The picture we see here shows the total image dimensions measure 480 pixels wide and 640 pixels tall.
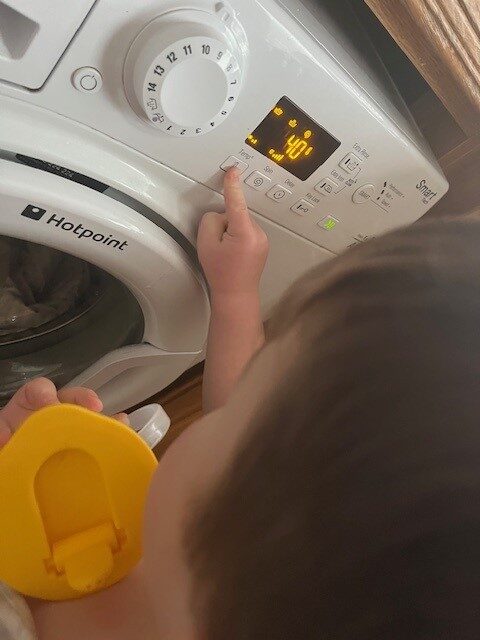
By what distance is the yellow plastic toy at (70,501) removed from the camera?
51 cm

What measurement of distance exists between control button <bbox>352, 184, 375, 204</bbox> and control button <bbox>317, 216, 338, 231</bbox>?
0.10 feet

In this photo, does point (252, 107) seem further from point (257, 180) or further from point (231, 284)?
point (231, 284)

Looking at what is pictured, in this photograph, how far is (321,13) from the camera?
1.75 feet

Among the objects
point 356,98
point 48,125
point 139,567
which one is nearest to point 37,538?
point 139,567

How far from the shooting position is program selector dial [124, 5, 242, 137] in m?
0.41

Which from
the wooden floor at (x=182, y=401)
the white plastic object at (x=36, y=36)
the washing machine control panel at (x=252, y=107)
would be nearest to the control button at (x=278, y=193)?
the washing machine control panel at (x=252, y=107)

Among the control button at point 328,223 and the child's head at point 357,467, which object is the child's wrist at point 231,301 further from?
the child's head at point 357,467

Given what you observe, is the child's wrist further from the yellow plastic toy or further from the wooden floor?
the wooden floor

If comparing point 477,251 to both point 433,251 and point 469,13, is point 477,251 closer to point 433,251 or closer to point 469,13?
point 433,251

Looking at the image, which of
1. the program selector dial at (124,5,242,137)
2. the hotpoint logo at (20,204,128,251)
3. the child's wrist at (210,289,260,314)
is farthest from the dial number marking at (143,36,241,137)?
the child's wrist at (210,289,260,314)

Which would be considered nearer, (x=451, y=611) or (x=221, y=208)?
(x=451, y=611)

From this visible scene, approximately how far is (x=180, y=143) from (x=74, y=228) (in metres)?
0.11

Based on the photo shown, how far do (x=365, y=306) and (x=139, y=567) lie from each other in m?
0.36

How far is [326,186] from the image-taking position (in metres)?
0.59
